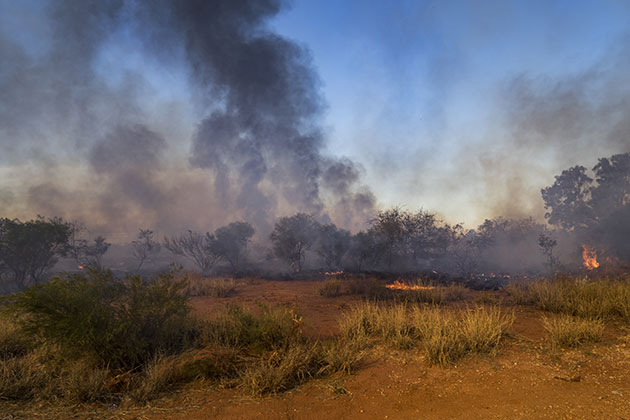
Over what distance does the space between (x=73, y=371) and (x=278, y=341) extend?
3435 millimetres

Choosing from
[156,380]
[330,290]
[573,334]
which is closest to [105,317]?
[156,380]

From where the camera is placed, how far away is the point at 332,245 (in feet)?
119

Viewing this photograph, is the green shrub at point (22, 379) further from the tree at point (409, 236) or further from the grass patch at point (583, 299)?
the tree at point (409, 236)

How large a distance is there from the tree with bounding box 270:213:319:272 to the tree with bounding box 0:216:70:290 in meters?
19.7

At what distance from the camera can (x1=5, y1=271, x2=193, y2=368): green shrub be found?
206 inches

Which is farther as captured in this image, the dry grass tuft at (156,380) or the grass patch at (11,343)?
the grass patch at (11,343)

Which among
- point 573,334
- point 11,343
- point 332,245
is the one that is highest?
point 332,245

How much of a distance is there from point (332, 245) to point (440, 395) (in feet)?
105

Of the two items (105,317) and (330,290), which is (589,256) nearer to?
(330,290)

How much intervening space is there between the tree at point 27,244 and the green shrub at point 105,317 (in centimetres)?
2100

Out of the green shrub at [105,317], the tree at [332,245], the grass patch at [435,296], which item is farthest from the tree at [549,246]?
the green shrub at [105,317]

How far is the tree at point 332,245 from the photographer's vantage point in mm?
35469

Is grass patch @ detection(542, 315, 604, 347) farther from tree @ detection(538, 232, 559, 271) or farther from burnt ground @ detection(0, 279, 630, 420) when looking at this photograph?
tree @ detection(538, 232, 559, 271)

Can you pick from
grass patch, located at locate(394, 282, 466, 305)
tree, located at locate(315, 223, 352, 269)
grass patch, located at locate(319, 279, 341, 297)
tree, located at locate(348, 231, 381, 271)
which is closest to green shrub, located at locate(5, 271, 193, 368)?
grass patch, located at locate(394, 282, 466, 305)
